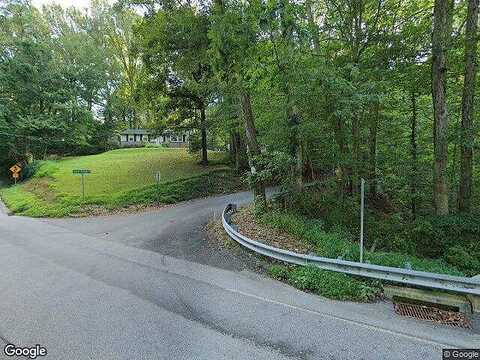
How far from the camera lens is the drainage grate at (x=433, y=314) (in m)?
4.63

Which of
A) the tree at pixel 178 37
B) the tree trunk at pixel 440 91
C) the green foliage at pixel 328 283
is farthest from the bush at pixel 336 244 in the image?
the tree at pixel 178 37

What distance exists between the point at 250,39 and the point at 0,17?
26.3 meters

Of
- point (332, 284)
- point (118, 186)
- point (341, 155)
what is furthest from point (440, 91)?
point (118, 186)

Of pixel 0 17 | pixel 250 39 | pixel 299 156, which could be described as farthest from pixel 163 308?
pixel 0 17

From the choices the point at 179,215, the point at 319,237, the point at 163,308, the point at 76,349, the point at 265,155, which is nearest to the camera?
the point at 76,349

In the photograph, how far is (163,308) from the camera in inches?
197

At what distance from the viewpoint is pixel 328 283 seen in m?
5.77

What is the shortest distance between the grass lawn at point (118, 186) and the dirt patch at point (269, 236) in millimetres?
7559

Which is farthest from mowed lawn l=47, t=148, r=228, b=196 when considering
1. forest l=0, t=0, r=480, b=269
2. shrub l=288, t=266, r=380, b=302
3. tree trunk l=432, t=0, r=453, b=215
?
tree trunk l=432, t=0, r=453, b=215

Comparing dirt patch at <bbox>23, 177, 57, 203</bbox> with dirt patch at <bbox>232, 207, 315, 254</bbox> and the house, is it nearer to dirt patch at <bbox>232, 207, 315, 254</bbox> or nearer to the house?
dirt patch at <bbox>232, 207, 315, 254</bbox>

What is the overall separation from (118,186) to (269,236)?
1325 centimetres

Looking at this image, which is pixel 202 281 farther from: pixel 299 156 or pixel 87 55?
pixel 87 55

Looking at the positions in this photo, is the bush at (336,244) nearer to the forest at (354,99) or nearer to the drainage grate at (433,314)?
the forest at (354,99)

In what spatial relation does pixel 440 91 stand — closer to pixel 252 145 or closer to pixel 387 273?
pixel 252 145
